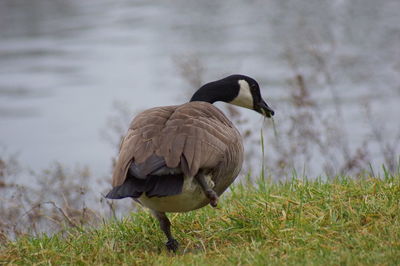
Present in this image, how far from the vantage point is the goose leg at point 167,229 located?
5199mm

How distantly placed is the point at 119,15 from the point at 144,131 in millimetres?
24857

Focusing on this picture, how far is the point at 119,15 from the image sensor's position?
29172 millimetres

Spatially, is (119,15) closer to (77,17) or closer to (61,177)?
(77,17)

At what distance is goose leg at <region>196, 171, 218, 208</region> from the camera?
187 inches

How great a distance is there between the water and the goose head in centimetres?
601

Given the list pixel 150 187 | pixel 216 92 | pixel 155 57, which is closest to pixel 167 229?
pixel 150 187

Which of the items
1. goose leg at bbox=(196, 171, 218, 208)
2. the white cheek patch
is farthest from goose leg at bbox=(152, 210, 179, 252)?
the white cheek patch

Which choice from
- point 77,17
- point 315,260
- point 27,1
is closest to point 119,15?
point 77,17

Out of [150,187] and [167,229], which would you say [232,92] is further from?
[150,187]

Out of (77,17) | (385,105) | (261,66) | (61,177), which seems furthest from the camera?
(77,17)

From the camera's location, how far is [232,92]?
6609 mm

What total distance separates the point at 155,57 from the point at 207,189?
18787mm

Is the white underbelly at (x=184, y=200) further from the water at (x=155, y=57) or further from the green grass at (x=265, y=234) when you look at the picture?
the water at (x=155, y=57)

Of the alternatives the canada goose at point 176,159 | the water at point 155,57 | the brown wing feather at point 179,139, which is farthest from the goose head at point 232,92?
the water at point 155,57
